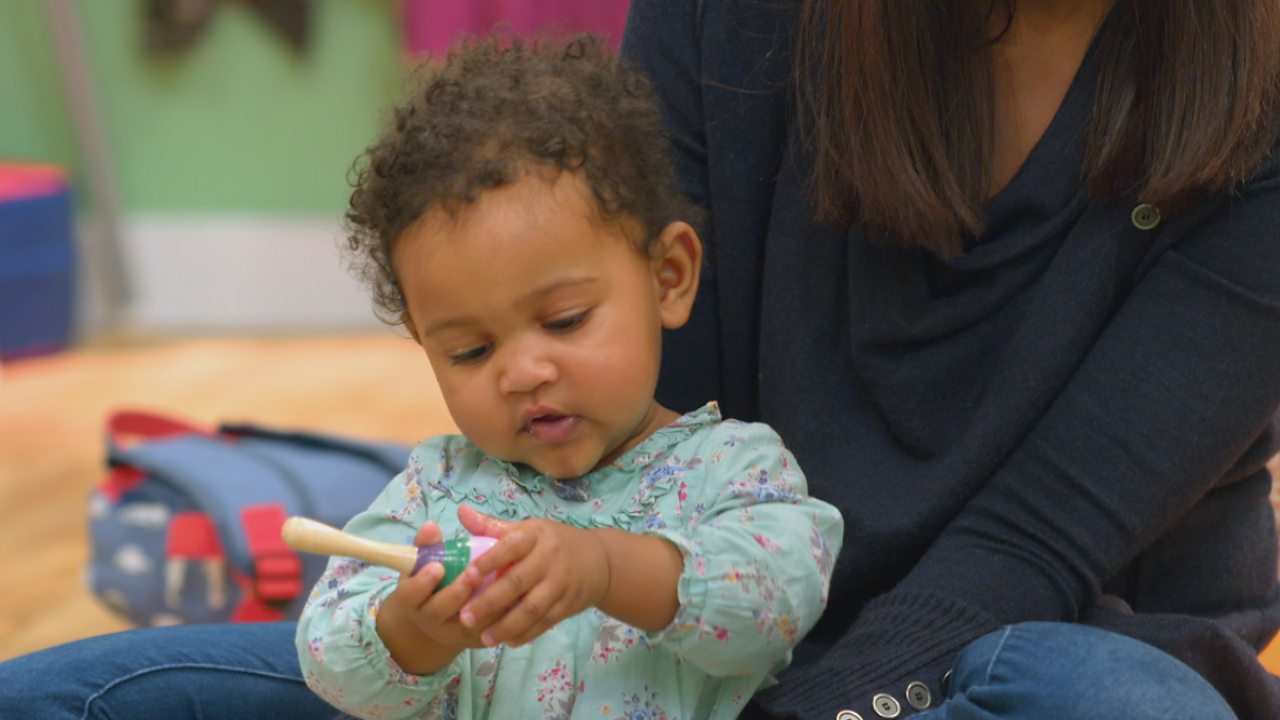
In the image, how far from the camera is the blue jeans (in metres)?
0.73

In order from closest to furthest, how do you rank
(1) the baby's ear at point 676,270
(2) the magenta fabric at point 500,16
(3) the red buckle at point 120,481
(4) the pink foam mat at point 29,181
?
(1) the baby's ear at point 676,270
(3) the red buckle at point 120,481
(2) the magenta fabric at point 500,16
(4) the pink foam mat at point 29,181

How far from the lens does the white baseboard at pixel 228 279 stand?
3.46m

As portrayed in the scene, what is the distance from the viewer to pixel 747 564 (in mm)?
785

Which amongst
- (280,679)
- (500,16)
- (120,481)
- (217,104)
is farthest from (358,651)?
(217,104)

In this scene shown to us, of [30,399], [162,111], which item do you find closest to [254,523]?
[30,399]

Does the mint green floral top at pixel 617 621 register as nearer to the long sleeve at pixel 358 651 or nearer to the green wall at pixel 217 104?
the long sleeve at pixel 358 651

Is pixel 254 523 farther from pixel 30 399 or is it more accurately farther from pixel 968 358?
pixel 30 399

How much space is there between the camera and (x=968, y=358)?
983 mm

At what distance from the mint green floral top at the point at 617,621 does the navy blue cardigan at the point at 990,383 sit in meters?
0.06

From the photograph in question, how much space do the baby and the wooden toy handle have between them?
0.01 meters

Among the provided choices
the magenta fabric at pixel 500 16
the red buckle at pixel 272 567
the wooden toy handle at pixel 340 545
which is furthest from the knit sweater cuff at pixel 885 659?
the magenta fabric at pixel 500 16

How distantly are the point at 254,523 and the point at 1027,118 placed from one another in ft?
3.10

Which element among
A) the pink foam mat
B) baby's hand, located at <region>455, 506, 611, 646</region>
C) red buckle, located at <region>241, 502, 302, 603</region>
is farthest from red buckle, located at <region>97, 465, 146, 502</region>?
the pink foam mat

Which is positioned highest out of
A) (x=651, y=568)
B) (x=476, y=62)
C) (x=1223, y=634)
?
(x=476, y=62)
